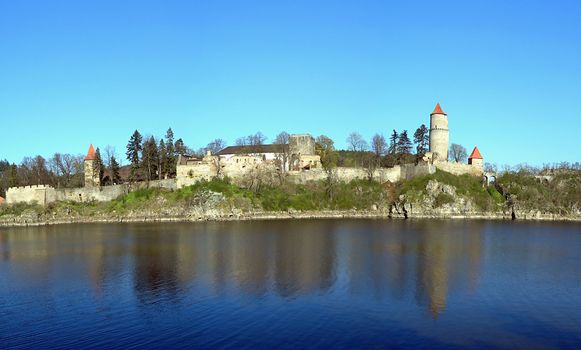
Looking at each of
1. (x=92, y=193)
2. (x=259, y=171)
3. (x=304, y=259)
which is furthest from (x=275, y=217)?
(x=304, y=259)

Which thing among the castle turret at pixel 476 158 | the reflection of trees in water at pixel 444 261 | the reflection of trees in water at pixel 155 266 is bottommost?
the reflection of trees in water at pixel 444 261

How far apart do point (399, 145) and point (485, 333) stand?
58.8 meters

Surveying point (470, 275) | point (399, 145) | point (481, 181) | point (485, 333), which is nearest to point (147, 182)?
point (399, 145)

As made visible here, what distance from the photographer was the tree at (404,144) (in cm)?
7388

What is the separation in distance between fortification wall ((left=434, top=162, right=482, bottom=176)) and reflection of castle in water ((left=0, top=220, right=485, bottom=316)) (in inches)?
730

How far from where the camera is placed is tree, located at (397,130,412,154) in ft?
242

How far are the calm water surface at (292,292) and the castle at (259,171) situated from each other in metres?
23.8

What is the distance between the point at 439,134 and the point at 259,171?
25.4 meters

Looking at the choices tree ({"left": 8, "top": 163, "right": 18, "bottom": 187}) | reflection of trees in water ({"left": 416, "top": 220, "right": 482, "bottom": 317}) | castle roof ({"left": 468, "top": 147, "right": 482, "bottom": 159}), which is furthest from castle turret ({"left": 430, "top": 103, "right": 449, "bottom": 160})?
tree ({"left": 8, "top": 163, "right": 18, "bottom": 187})

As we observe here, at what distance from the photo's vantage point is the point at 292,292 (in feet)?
75.3

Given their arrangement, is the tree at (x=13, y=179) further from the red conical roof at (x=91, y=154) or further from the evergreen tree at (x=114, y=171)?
the evergreen tree at (x=114, y=171)

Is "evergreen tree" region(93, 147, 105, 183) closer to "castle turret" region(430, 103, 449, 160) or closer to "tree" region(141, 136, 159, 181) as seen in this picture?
"tree" region(141, 136, 159, 181)

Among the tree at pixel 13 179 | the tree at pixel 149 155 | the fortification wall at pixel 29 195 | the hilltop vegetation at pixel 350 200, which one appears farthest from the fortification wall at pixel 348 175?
the tree at pixel 13 179

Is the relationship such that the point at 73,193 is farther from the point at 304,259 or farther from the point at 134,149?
the point at 304,259
